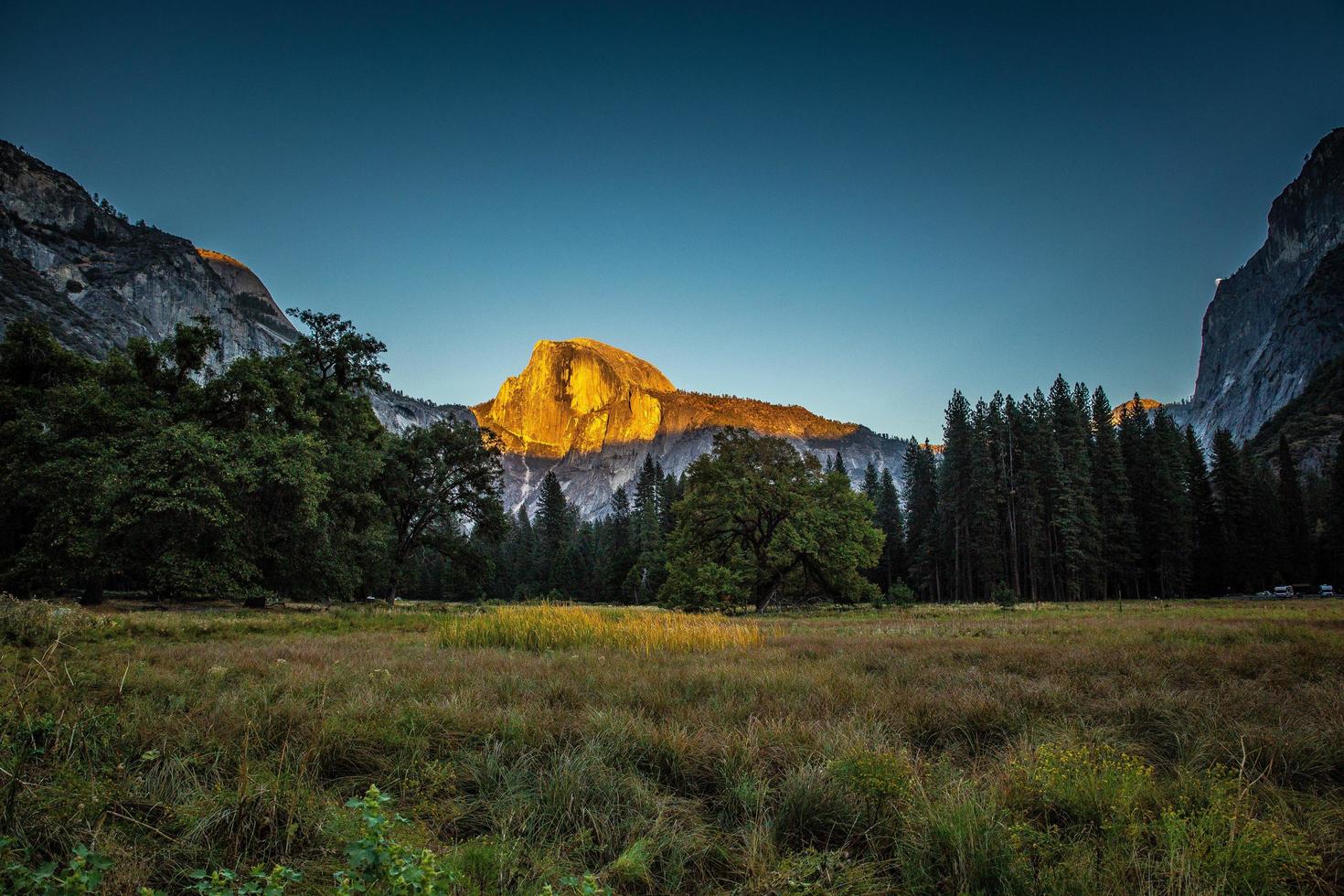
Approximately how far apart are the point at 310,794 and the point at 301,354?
2798 centimetres

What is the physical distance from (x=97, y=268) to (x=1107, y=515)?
619 ft

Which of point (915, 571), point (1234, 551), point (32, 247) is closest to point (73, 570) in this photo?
point (915, 571)

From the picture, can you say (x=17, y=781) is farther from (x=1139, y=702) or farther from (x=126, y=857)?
(x=1139, y=702)

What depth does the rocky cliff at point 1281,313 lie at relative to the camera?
372 ft

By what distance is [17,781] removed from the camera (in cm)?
266

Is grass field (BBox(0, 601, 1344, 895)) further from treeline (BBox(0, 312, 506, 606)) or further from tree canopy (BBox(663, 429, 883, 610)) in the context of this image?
tree canopy (BBox(663, 429, 883, 610))

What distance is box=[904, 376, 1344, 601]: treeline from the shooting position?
45.1 metres

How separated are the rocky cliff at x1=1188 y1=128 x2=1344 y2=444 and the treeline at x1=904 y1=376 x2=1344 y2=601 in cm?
9412

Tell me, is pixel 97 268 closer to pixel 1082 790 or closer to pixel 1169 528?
pixel 1082 790

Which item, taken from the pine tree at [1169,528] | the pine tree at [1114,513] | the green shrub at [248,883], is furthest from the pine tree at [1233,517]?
the green shrub at [248,883]

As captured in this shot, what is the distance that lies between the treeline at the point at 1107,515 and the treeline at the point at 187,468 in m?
46.4

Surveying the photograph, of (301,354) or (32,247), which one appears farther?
(32,247)

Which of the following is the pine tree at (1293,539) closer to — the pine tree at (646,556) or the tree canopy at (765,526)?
the tree canopy at (765,526)

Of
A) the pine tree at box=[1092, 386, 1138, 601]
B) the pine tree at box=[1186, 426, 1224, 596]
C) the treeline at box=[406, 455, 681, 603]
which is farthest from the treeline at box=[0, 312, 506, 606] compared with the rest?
the pine tree at box=[1186, 426, 1224, 596]
